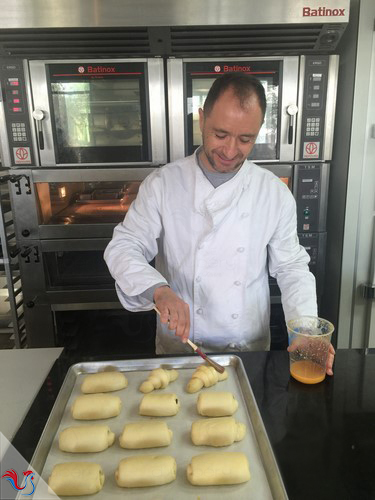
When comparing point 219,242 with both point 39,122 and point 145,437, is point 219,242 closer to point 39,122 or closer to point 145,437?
point 145,437

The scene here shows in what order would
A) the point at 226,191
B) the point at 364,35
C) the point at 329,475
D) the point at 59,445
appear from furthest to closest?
1. the point at 364,35
2. the point at 226,191
3. the point at 59,445
4. the point at 329,475

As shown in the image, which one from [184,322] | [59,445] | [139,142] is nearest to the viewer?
[59,445]

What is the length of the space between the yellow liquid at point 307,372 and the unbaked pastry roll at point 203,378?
0.64 feet

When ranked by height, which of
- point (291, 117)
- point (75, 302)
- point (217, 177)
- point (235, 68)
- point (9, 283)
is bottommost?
point (75, 302)

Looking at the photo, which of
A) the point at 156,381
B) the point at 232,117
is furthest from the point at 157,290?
the point at 232,117

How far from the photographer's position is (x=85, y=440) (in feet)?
2.89

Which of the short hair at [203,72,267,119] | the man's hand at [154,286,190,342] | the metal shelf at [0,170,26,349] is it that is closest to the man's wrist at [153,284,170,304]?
the man's hand at [154,286,190,342]

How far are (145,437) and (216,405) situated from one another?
19cm

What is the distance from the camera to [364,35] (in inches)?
78.4

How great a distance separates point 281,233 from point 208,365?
62cm

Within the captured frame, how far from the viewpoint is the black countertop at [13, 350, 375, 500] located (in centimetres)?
78

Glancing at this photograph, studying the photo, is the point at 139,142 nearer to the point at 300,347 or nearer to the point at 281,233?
the point at 281,233

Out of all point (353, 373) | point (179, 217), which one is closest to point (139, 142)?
point (179, 217)

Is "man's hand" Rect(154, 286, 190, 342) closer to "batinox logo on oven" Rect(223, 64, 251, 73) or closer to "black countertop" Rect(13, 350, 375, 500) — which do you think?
"black countertop" Rect(13, 350, 375, 500)
